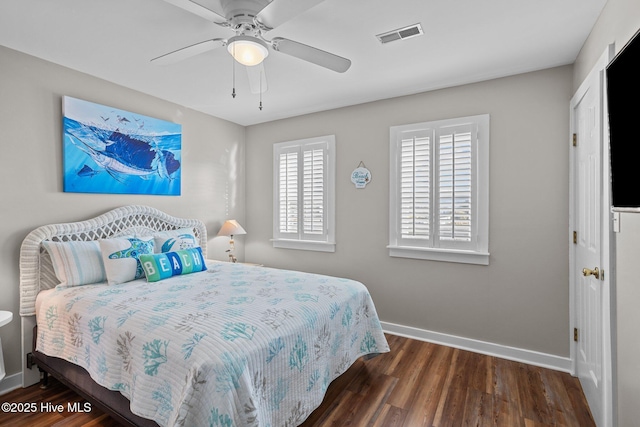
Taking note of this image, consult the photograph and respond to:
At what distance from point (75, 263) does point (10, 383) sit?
3.38 ft

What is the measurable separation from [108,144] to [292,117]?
2140 millimetres

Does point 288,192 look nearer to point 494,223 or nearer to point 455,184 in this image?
point 455,184

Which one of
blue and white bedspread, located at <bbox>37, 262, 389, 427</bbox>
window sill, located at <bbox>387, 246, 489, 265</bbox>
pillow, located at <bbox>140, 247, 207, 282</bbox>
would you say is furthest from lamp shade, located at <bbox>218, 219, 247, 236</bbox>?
window sill, located at <bbox>387, 246, 489, 265</bbox>

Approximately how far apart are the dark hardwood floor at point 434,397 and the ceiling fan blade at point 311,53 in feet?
7.66

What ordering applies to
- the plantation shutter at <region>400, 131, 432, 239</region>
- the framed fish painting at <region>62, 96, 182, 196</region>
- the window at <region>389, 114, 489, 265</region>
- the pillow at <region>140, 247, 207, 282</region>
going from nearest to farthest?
1. the pillow at <region>140, 247, 207, 282</region>
2. the framed fish painting at <region>62, 96, 182, 196</region>
3. the window at <region>389, 114, 489, 265</region>
4. the plantation shutter at <region>400, 131, 432, 239</region>

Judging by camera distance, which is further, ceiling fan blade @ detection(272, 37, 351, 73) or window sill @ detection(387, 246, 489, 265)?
window sill @ detection(387, 246, 489, 265)

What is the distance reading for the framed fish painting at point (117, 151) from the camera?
283 cm

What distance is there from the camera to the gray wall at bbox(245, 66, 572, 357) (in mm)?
2746

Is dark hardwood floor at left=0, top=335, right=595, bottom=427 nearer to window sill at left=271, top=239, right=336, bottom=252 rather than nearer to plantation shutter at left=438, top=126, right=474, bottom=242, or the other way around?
plantation shutter at left=438, top=126, right=474, bottom=242

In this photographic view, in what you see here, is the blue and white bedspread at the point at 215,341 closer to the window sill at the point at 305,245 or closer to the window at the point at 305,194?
the window sill at the point at 305,245

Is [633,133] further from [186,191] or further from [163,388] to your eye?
[186,191]

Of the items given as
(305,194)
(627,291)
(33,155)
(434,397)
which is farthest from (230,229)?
(627,291)

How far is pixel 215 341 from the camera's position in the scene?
1.58m

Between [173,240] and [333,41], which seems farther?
[173,240]
